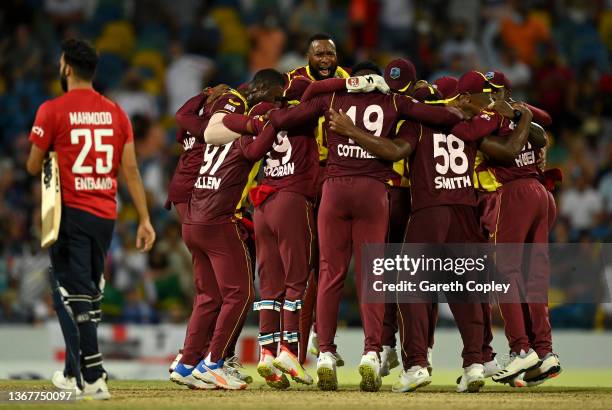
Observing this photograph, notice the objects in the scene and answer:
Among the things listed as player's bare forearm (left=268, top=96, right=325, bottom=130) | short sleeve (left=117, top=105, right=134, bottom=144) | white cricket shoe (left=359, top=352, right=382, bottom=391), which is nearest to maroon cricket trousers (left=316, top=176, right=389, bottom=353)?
white cricket shoe (left=359, top=352, right=382, bottom=391)

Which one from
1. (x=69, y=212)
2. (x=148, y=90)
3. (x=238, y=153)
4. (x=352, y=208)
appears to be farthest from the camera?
(x=148, y=90)

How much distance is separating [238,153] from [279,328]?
1522 millimetres

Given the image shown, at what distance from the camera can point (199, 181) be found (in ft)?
35.9

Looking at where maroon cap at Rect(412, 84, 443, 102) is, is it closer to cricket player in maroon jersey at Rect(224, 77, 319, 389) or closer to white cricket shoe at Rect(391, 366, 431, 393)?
cricket player in maroon jersey at Rect(224, 77, 319, 389)

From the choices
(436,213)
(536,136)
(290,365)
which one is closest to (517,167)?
(536,136)

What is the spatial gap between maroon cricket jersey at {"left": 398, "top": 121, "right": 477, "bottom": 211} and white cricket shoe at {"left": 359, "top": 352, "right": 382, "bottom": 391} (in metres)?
1.31

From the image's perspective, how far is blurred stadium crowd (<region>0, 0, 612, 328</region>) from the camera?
1686 centimetres

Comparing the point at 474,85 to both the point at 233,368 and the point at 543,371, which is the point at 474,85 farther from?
the point at 233,368

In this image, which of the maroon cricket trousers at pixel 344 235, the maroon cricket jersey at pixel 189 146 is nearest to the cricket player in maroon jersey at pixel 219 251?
the maroon cricket jersey at pixel 189 146

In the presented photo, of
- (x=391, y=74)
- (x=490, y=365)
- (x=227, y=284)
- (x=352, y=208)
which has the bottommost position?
(x=490, y=365)

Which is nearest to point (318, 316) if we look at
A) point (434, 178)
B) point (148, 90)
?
point (434, 178)

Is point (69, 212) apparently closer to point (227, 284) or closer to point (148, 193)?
point (227, 284)

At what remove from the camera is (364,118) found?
33.6 feet

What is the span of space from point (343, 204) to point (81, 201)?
7.31 feet
